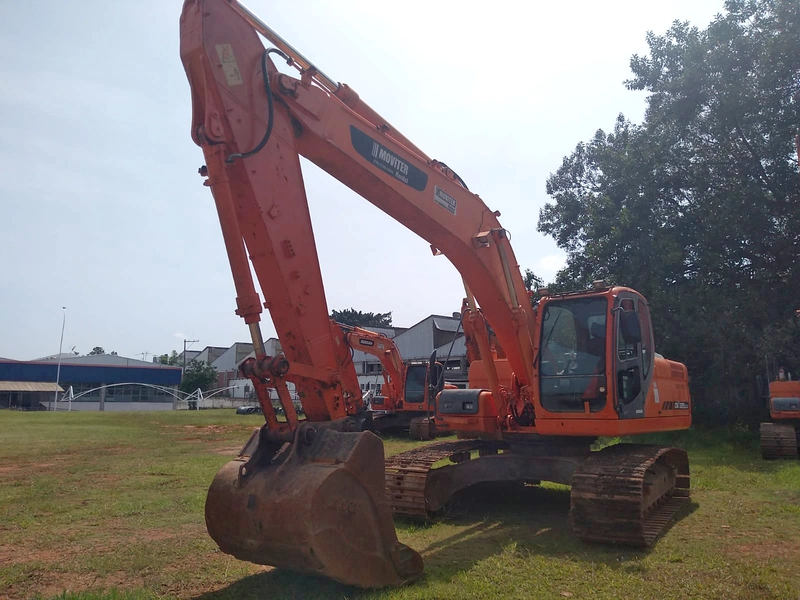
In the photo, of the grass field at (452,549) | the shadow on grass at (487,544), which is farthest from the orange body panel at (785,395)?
the shadow on grass at (487,544)

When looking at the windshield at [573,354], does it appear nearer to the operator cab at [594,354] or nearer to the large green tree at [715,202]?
the operator cab at [594,354]

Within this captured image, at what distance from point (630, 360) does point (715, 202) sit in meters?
14.8

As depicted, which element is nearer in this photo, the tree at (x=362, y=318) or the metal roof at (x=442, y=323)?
the metal roof at (x=442, y=323)

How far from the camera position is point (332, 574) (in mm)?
4773

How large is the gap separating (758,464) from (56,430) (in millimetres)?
24896

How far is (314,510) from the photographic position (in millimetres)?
4707

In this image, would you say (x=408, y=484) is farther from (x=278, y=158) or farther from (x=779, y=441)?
(x=779, y=441)

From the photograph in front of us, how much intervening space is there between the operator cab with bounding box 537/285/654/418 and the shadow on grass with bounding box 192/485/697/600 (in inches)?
59.5

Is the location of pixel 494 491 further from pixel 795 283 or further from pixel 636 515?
pixel 795 283

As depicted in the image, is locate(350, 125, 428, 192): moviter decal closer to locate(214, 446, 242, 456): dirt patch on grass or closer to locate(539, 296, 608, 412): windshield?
locate(539, 296, 608, 412): windshield

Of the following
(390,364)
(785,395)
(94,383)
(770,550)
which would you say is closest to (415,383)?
(390,364)

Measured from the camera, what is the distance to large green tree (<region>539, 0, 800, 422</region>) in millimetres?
19422

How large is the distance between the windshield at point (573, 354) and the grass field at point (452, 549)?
5.20ft

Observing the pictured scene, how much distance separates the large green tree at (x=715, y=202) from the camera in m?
19.4
